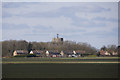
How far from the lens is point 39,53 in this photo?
157m

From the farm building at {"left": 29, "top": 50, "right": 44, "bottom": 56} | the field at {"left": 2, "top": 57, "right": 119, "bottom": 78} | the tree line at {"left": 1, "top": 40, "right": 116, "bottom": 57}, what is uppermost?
the tree line at {"left": 1, "top": 40, "right": 116, "bottom": 57}

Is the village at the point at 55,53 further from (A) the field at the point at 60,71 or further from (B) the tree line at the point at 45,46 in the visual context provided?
(A) the field at the point at 60,71

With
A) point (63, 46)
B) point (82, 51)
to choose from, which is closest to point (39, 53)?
point (63, 46)

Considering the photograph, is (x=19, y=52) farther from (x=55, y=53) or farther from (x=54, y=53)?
(x=54, y=53)

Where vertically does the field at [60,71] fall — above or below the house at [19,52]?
below

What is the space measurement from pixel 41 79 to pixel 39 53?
418 ft

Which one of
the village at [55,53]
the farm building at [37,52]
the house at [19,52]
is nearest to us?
the house at [19,52]

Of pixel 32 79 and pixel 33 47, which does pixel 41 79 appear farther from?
pixel 33 47

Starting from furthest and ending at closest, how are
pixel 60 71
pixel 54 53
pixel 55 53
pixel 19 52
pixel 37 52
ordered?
pixel 54 53 → pixel 55 53 → pixel 37 52 → pixel 19 52 → pixel 60 71

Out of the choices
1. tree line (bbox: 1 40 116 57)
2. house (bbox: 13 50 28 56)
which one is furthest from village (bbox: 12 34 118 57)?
tree line (bbox: 1 40 116 57)

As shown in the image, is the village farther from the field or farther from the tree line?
the field

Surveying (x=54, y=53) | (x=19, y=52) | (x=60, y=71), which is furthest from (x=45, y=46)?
(x=60, y=71)

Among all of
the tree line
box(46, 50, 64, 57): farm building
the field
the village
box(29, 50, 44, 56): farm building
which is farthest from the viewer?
box(46, 50, 64, 57): farm building

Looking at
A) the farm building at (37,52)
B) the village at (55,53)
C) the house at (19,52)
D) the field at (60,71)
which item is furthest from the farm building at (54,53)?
the field at (60,71)
